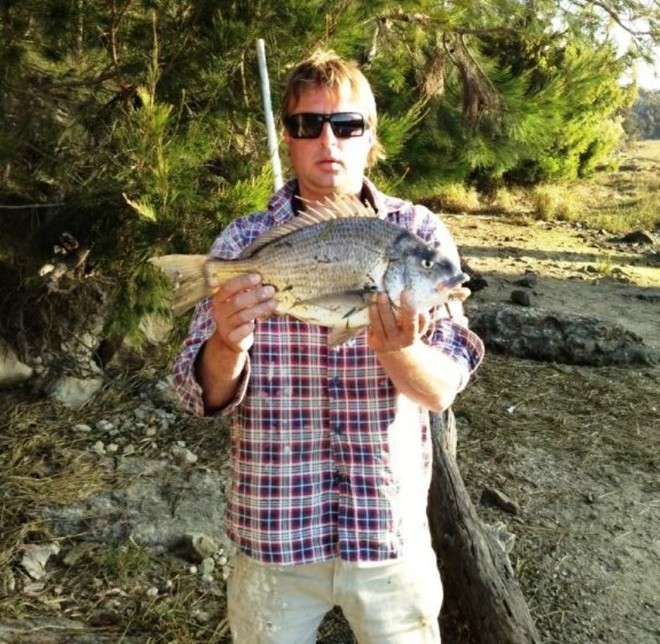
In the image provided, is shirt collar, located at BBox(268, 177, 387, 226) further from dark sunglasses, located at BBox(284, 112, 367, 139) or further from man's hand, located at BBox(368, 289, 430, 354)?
man's hand, located at BBox(368, 289, 430, 354)

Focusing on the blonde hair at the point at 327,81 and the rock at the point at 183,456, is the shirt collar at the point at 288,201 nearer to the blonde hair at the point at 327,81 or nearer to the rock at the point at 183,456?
the blonde hair at the point at 327,81

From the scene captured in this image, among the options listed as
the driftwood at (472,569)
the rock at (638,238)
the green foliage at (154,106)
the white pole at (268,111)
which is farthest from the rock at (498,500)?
the rock at (638,238)

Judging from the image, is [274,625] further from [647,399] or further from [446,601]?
[647,399]

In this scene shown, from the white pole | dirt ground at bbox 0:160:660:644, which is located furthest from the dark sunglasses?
dirt ground at bbox 0:160:660:644

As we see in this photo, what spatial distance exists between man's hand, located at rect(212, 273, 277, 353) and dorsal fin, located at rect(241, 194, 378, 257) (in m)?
0.10

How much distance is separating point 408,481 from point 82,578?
6.84 feet

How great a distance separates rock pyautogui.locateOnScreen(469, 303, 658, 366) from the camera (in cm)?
653

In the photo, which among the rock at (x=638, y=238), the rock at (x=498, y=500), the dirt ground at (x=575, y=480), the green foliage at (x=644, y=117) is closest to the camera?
the dirt ground at (x=575, y=480)

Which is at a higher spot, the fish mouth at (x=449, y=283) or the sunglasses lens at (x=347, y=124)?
the sunglasses lens at (x=347, y=124)

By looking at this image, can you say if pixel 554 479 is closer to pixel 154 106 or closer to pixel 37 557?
pixel 37 557

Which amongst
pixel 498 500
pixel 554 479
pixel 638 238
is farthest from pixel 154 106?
pixel 638 238

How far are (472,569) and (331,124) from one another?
203cm

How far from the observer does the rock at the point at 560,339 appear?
21.4 ft

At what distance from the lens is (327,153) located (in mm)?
1893
